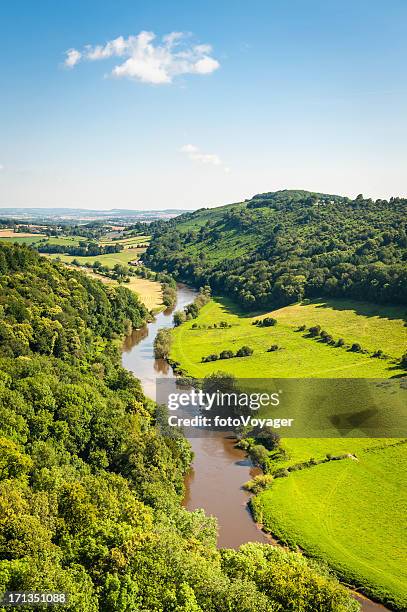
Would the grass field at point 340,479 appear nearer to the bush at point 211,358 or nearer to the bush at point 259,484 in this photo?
the bush at point 259,484

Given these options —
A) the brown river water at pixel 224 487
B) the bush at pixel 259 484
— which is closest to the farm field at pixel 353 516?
the bush at pixel 259 484

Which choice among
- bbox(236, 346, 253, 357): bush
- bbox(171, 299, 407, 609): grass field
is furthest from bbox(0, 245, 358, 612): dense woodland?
bbox(236, 346, 253, 357): bush

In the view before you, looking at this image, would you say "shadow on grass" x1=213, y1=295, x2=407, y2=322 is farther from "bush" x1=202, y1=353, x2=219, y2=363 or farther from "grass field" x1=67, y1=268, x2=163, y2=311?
"bush" x1=202, y1=353, x2=219, y2=363

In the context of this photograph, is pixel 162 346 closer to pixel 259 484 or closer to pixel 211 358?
pixel 211 358

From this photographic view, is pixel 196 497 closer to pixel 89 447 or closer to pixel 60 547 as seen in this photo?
pixel 89 447

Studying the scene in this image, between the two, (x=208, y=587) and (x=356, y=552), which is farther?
(x=356, y=552)

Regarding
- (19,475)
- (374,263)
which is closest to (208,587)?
(19,475)
